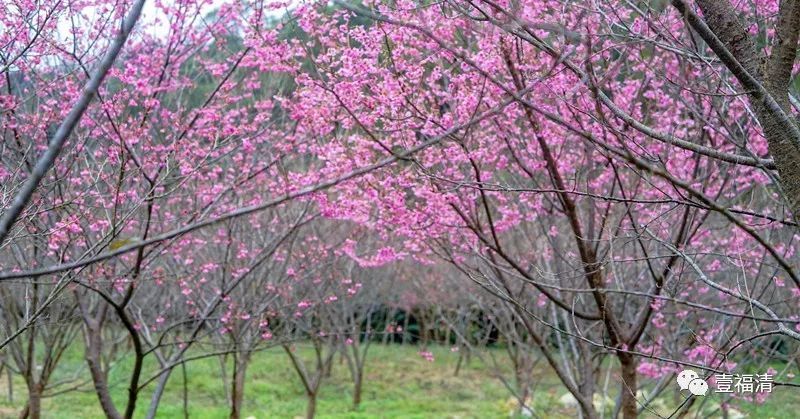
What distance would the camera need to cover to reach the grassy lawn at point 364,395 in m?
13.7

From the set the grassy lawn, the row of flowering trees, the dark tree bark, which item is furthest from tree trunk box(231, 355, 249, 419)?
the dark tree bark

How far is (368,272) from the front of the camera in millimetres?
14078

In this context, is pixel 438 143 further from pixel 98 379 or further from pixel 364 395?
pixel 364 395

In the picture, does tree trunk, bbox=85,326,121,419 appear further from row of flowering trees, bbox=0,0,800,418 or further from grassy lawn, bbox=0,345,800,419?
grassy lawn, bbox=0,345,800,419

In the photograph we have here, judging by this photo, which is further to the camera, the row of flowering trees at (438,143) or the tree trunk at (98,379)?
the tree trunk at (98,379)

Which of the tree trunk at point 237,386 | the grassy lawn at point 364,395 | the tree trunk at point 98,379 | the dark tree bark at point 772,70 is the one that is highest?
the dark tree bark at point 772,70

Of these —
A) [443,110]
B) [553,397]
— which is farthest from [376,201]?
[553,397]

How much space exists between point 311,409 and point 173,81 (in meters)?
6.75

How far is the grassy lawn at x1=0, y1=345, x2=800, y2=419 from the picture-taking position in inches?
538

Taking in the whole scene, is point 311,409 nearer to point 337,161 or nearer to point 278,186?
point 278,186

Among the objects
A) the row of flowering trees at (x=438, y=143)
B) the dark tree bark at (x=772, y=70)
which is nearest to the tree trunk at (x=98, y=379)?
the row of flowering trees at (x=438, y=143)

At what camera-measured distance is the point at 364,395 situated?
16391 mm

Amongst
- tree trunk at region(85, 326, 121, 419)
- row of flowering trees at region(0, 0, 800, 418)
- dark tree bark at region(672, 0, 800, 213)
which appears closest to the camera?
dark tree bark at region(672, 0, 800, 213)

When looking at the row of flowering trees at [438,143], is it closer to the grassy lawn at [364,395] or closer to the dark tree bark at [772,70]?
the dark tree bark at [772,70]
